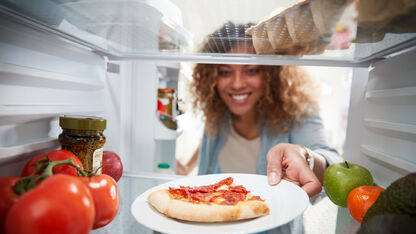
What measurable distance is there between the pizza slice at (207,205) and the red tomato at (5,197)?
10.9 inches

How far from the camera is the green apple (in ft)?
2.65

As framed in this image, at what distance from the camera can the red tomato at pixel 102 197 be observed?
53cm

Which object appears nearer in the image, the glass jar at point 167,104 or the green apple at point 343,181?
the green apple at point 343,181

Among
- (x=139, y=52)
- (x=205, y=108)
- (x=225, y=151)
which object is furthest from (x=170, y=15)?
(x=225, y=151)

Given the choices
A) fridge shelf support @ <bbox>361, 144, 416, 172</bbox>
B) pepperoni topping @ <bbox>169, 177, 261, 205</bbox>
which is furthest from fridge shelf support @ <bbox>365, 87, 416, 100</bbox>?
pepperoni topping @ <bbox>169, 177, 261, 205</bbox>

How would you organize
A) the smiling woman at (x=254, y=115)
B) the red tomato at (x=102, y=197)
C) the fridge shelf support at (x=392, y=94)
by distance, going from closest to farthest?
1. the red tomato at (x=102, y=197)
2. the fridge shelf support at (x=392, y=94)
3. the smiling woman at (x=254, y=115)

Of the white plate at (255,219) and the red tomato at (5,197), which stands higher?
the red tomato at (5,197)

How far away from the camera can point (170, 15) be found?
0.69 m

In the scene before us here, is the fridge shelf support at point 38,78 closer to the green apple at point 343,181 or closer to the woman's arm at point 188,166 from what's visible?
the green apple at point 343,181

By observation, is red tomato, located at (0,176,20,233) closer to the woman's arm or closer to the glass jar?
the glass jar

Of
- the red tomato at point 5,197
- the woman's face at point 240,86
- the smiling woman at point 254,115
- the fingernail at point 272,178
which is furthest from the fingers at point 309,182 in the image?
the woman's face at point 240,86

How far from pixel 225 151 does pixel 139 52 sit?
1056 mm

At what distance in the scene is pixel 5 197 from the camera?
44 cm

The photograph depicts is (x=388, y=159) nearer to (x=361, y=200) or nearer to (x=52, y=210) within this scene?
(x=361, y=200)
